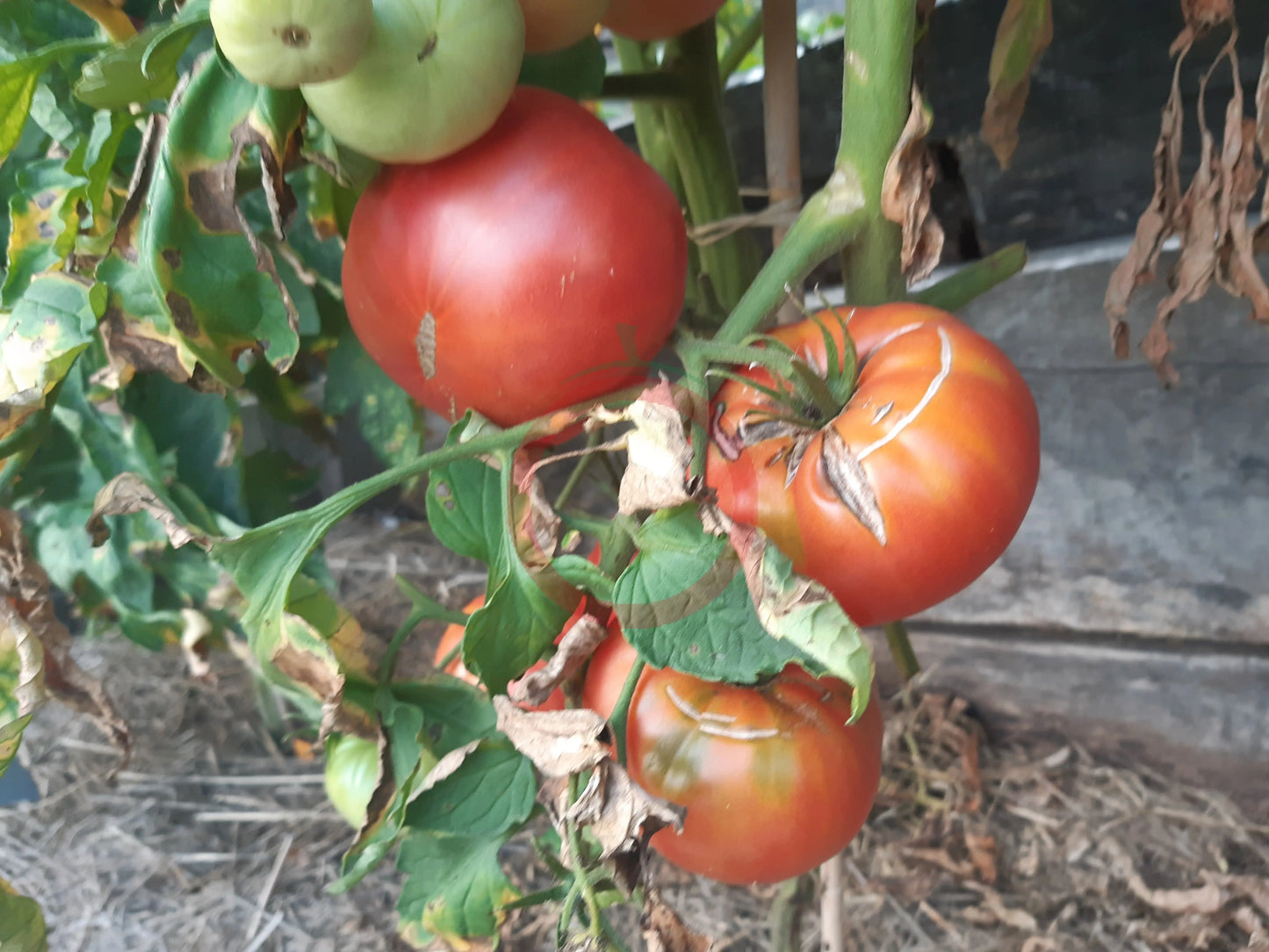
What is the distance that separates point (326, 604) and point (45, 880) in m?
0.71

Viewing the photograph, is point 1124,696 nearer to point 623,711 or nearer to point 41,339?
point 623,711

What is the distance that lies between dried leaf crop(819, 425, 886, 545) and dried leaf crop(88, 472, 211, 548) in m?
0.30

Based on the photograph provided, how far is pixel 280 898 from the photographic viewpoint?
92 centimetres

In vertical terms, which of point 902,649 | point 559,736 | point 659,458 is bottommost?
point 902,649

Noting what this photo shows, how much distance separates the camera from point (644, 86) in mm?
548

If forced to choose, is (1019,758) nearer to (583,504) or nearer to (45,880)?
(583,504)

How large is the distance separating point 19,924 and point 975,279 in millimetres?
711

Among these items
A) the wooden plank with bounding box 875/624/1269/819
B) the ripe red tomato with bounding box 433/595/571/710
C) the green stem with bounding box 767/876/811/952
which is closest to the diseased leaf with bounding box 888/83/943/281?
the ripe red tomato with bounding box 433/595/571/710

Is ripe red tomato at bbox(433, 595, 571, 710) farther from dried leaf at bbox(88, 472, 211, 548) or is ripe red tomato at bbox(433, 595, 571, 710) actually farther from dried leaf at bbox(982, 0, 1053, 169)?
dried leaf at bbox(982, 0, 1053, 169)

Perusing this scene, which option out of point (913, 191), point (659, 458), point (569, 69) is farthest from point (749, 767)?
point (569, 69)

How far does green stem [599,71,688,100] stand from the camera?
21.1 inches

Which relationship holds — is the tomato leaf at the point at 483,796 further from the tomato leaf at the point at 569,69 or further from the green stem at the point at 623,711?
the tomato leaf at the point at 569,69

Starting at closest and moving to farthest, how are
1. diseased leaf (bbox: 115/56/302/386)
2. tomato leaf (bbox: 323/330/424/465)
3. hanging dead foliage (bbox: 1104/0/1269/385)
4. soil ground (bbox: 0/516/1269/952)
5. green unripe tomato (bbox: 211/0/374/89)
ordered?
green unripe tomato (bbox: 211/0/374/89) < diseased leaf (bbox: 115/56/302/386) < hanging dead foliage (bbox: 1104/0/1269/385) < tomato leaf (bbox: 323/330/424/465) < soil ground (bbox: 0/516/1269/952)

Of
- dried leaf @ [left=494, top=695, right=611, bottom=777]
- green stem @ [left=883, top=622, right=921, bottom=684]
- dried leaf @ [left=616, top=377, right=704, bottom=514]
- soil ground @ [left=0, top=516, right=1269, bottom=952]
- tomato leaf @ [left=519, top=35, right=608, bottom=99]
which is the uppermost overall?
tomato leaf @ [left=519, top=35, right=608, bottom=99]
